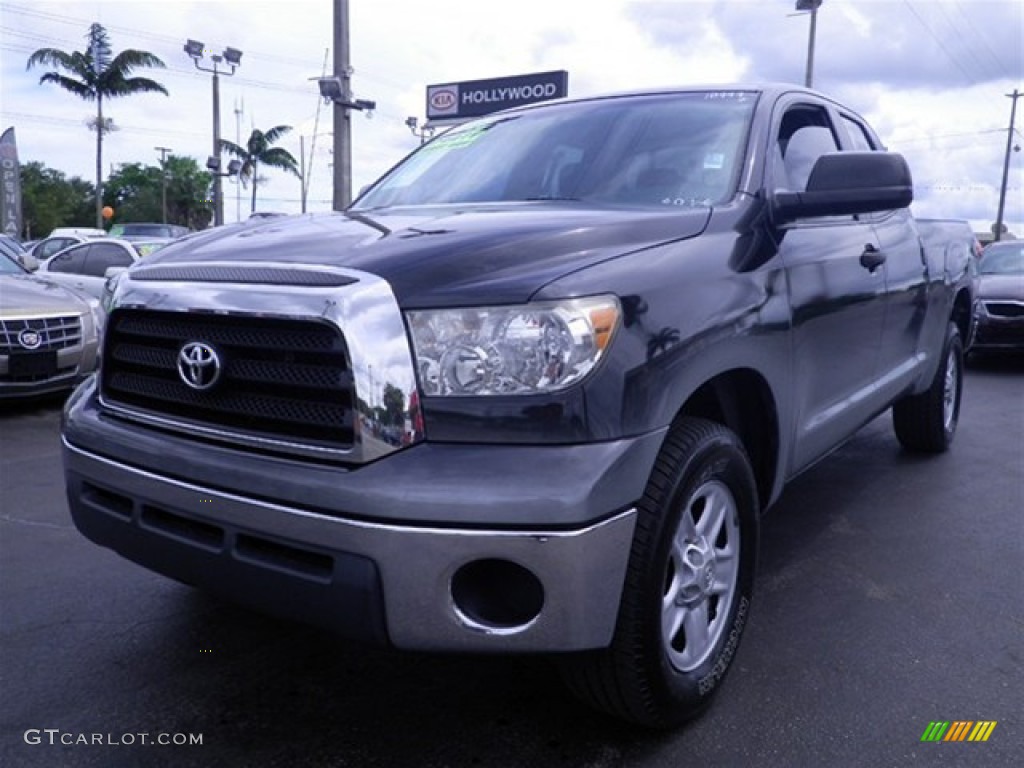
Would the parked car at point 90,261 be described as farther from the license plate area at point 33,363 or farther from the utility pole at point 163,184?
the utility pole at point 163,184

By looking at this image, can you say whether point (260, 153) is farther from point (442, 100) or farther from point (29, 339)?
point (29, 339)

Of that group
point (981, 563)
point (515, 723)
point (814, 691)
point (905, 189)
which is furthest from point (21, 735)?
point (981, 563)

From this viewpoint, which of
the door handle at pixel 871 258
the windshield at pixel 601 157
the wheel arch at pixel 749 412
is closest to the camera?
the wheel arch at pixel 749 412

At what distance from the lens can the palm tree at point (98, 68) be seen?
36.1 metres

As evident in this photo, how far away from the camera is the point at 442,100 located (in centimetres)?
2272

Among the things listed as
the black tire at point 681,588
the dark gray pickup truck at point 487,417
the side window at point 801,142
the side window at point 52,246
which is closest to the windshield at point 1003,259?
the side window at point 801,142

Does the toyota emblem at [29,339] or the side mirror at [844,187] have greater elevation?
the side mirror at [844,187]

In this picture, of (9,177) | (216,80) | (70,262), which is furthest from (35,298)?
(216,80)

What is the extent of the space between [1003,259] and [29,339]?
11.0m

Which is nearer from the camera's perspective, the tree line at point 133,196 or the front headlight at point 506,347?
the front headlight at point 506,347

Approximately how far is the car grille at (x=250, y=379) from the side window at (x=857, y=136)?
3.09 metres

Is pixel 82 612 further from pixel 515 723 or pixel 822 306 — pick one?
pixel 822 306

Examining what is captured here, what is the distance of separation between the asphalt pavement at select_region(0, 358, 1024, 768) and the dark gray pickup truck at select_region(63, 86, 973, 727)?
0.30m

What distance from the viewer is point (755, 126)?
322 centimetres
